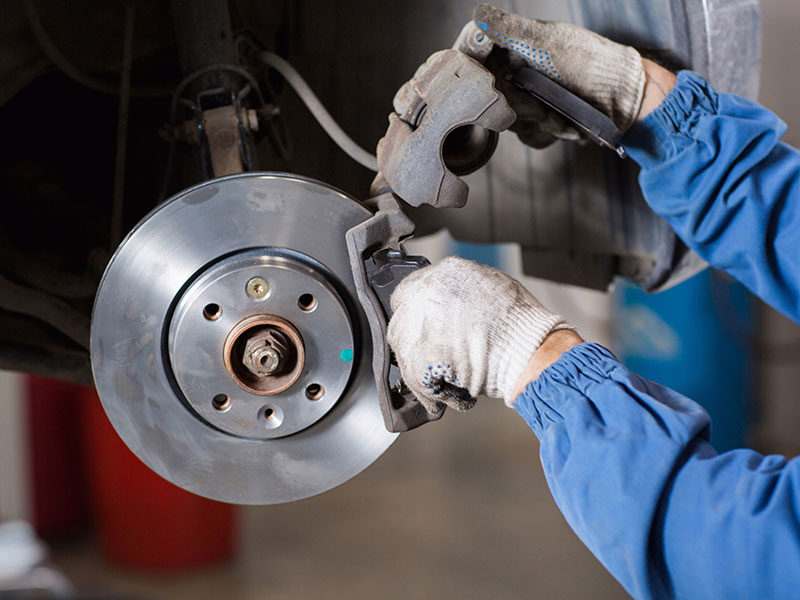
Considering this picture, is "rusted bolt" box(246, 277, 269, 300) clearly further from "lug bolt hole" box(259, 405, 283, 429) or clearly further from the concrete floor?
the concrete floor

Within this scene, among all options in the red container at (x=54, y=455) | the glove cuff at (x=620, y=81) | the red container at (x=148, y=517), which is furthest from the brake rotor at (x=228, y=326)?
the red container at (x=54, y=455)

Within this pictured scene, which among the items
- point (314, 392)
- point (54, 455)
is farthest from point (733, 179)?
point (54, 455)

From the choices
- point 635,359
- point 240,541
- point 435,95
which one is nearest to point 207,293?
point 435,95

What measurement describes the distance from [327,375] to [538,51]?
13.5 inches

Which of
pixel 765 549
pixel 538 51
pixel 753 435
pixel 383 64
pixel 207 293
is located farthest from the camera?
pixel 753 435

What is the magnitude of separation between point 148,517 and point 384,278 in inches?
77.2

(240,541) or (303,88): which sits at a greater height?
(303,88)

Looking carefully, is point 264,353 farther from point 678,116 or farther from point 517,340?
point 678,116

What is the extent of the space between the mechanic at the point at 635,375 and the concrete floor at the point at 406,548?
1644 mm

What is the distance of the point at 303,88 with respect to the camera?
73cm

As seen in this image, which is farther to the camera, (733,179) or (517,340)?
(733,179)

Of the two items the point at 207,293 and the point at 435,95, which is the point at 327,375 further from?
the point at 435,95

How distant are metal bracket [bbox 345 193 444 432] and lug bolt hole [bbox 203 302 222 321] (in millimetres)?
107

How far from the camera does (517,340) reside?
579mm
